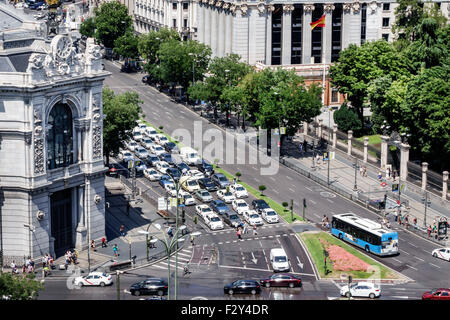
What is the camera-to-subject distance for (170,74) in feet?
605

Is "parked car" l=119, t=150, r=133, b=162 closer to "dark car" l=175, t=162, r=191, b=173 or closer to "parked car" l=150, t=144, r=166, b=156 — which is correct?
"parked car" l=150, t=144, r=166, b=156

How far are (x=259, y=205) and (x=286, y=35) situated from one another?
270ft

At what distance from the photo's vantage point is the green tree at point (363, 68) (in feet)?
533

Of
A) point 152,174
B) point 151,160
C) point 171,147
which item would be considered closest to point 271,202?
point 152,174

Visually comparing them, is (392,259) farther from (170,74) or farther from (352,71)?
(170,74)

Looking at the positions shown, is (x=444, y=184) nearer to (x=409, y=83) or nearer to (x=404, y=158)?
(x=404, y=158)

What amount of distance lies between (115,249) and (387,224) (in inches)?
1517

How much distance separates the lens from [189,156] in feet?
477

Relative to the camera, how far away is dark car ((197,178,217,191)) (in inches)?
5241

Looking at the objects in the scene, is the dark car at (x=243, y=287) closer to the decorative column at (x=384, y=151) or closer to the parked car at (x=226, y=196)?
the parked car at (x=226, y=196)

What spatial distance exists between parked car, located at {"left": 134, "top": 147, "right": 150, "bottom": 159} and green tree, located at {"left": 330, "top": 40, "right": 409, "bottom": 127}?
4200 cm

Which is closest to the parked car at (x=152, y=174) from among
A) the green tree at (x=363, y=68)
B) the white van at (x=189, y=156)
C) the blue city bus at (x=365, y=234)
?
the white van at (x=189, y=156)

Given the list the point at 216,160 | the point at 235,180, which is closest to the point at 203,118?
the point at 216,160

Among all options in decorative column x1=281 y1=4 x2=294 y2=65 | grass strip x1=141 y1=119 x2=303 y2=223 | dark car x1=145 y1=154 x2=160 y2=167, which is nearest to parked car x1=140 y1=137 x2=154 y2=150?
dark car x1=145 y1=154 x2=160 y2=167
